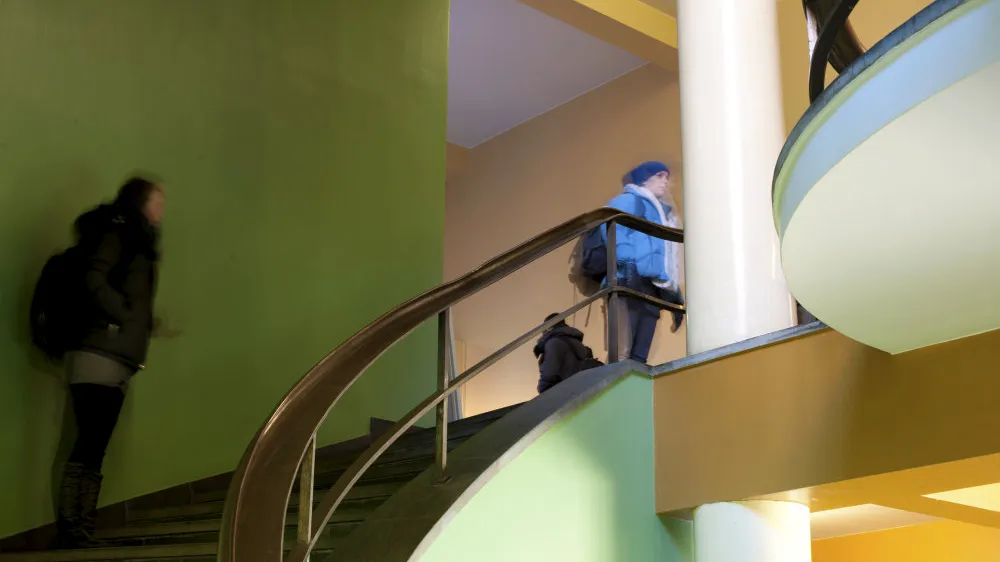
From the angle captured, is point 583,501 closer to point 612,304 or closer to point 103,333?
point 612,304

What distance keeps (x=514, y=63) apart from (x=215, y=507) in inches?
214

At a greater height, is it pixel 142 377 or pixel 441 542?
pixel 142 377

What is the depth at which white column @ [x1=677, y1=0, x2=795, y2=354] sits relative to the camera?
11.2ft

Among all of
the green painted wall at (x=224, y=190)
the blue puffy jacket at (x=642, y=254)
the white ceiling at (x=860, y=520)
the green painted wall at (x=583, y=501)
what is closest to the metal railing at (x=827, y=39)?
the green painted wall at (x=583, y=501)

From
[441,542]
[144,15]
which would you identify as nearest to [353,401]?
[144,15]

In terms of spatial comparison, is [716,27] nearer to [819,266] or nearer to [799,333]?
[799,333]

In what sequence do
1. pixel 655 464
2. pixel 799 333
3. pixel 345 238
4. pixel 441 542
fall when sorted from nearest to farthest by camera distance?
pixel 441 542
pixel 799 333
pixel 655 464
pixel 345 238

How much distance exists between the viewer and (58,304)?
407 cm

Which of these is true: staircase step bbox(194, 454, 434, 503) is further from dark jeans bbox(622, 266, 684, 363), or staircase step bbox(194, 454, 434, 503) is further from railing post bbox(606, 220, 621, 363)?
dark jeans bbox(622, 266, 684, 363)

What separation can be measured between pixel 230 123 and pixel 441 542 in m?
3.08

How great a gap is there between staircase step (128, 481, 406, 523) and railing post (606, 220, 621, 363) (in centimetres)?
88

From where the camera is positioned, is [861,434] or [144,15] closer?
[861,434]

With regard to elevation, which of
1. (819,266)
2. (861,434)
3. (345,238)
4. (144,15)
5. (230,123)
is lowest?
(861,434)

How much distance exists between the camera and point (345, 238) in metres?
5.54
